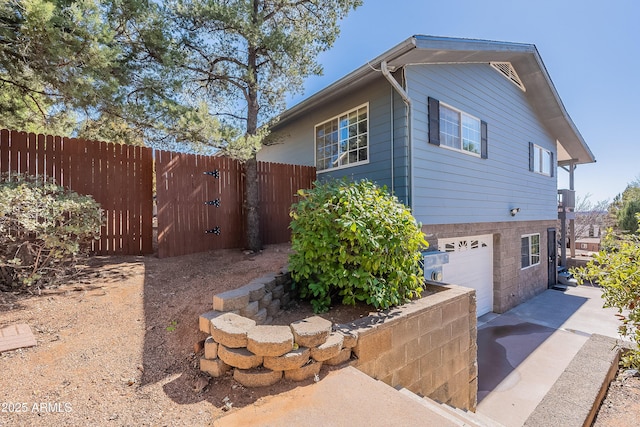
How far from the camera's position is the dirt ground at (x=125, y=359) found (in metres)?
1.83

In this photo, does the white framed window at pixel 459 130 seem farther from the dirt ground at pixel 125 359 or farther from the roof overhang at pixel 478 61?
the dirt ground at pixel 125 359

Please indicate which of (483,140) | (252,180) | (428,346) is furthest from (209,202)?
(483,140)

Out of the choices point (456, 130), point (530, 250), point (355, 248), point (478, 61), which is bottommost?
point (530, 250)

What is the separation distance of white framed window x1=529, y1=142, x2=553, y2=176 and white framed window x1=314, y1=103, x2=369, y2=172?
6.71 meters

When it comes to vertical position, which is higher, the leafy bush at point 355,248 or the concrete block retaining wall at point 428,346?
the leafy bush at point 355,248

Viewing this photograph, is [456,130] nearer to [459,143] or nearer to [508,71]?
[459,143]

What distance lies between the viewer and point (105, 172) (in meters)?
5.07

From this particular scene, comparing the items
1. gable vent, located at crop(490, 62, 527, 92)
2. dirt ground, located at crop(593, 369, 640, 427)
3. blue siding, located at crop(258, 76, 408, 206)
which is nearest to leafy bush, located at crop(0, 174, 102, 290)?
blue siding, located at crop(258, 76, 408, 206)

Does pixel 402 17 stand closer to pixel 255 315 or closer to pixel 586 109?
pixel 255 315

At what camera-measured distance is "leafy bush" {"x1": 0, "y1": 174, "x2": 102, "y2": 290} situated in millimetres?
3184

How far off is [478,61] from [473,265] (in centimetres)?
522

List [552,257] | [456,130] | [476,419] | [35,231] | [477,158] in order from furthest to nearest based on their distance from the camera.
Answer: [552,257] → [477,158] → [456,130] → [35,231] → [476,419]

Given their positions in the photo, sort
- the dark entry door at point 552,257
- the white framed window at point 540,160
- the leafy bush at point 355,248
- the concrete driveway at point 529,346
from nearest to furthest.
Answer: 1. the leafy bush at point 355,248
2. the concrete driveway at point 529,346
3. the white framed window at point 540,160
4. the dark entry door at point 552,257

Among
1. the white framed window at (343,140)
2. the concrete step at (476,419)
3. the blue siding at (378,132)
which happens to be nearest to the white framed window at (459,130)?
the blue siding at (378,132)
